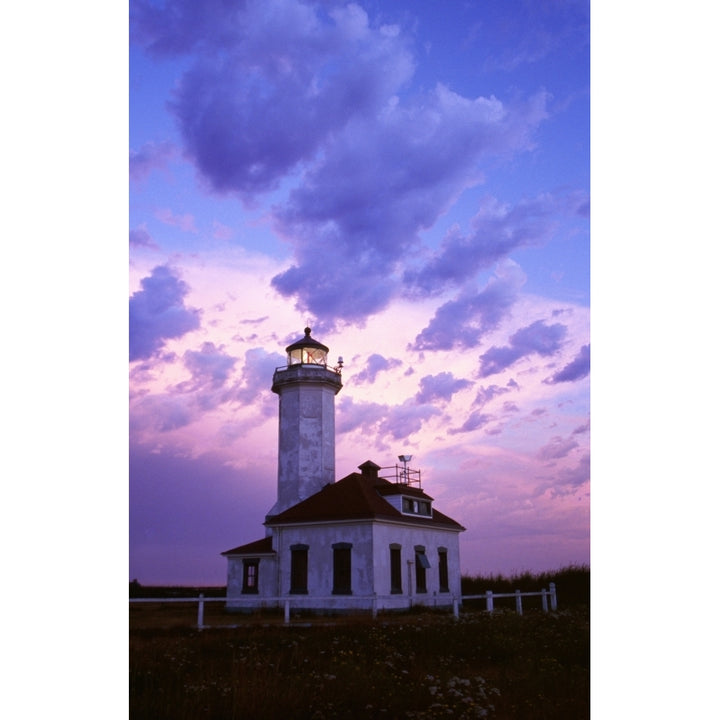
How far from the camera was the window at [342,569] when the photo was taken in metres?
16.8

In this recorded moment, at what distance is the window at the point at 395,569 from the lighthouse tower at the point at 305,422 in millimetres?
3343

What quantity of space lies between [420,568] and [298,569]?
3293 mm

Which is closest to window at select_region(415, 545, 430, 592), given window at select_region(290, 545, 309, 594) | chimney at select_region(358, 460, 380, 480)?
chimney at select_region(358, 460, 380, 480)

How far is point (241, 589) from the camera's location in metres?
18.9

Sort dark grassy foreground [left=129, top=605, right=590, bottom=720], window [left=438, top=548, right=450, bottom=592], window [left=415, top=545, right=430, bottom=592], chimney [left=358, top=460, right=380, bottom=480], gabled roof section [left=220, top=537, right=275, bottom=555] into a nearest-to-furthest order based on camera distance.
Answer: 1. dark grassy foreground [left=129, top=605, right=590, bottom=720]
2. window [left=415, top=545, right=430, bottom=592]
3. gabled roof section [left=220, top=537, right=275, bottom=555]
4. window [left=438, top=548, right=450, bottom=592]
5. chimney [left=358, top=460, right=380, bottom=480]

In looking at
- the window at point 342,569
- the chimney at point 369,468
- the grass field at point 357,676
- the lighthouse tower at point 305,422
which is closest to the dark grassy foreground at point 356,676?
the grass field at point 357,676

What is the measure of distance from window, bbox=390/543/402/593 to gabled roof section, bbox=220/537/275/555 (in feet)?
10.9

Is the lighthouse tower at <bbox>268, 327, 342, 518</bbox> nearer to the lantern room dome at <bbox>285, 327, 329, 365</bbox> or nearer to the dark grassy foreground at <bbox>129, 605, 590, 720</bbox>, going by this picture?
the lantern room dome at <bbox>285, 327, 329, 365</bbox>

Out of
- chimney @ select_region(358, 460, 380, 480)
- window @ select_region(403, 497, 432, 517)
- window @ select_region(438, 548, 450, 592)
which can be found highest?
chimney @ select_region(358, 460, 380, 480)

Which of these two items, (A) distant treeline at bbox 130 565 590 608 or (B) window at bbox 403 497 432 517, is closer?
(A) distant treeline at bbox 130 565 590 608

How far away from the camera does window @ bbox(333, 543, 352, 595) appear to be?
16.8 meters

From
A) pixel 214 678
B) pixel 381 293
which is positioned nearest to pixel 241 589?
pixel 381 293

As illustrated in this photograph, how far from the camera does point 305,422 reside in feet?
67.2
